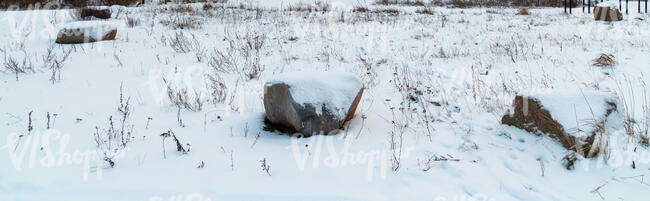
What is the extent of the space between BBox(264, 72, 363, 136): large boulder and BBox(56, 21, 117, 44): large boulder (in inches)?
191

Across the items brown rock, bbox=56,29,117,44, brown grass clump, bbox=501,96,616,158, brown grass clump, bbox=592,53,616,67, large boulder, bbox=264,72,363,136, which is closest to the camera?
brown grass clump, bbox=501,96,616,158

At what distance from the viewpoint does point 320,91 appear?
3.21 meters

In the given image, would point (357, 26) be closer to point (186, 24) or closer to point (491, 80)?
point (186, 24)

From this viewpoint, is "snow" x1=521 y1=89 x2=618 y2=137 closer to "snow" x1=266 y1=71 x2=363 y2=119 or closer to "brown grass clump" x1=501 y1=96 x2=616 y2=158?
"brown grass clump" x1=501 y1=96 x2=616 y2=158

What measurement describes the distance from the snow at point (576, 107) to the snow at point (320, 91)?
1441 mm

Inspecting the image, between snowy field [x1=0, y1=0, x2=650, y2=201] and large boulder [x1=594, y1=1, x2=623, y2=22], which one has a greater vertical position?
large boulder [x1=594, y1=1, x2=623, y2=22]

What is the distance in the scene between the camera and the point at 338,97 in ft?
10.6

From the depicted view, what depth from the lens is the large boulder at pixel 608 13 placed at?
10.4 metres

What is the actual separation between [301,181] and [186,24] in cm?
700

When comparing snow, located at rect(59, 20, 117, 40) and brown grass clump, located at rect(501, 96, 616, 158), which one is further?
snow, located at rect(59, 20, 117, 40)

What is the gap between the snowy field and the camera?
2553 millimetres

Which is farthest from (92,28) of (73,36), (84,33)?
(73,36)

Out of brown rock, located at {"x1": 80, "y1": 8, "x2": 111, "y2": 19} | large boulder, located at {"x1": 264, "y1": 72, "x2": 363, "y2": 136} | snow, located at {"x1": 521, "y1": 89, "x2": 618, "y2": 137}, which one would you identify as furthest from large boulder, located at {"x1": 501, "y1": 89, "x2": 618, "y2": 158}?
brown rock, located at {"x1": 80, "y1": 8, "x2": 111, "y2": 19}

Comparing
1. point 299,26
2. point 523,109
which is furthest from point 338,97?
point 299,26
